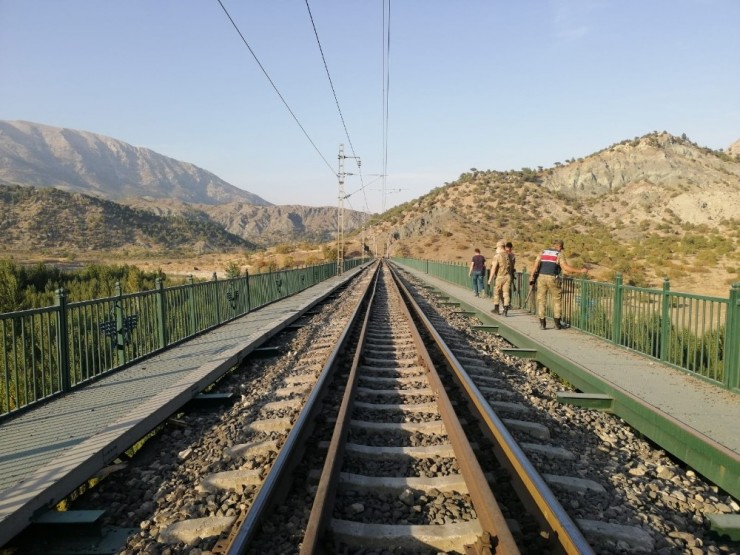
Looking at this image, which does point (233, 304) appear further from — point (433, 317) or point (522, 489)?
point (522, 489)

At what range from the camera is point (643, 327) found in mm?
10539

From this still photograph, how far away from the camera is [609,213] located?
111938 millimetres

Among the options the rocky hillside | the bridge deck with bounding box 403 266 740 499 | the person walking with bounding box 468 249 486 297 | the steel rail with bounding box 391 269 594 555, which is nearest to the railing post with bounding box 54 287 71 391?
the steel rail with bounding box 391 269 594 555

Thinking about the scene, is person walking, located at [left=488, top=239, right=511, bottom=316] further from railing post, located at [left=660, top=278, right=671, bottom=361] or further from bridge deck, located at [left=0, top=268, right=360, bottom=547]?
bridge deck, located at [left=0, top=268, right=360, bottom=547]

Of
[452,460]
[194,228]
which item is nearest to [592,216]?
[194,228]

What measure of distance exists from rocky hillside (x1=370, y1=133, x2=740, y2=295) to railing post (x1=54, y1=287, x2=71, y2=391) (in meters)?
35.9

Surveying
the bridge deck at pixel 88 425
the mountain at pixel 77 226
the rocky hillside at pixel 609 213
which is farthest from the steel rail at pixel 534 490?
the mountain at pixel 77 226

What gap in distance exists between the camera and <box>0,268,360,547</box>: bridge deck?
14.9 feet

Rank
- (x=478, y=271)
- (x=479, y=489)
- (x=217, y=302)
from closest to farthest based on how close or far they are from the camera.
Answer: (x=479, y=489), (x=217, y=302), (x=478, y=271)

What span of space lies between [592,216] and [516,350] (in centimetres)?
10952

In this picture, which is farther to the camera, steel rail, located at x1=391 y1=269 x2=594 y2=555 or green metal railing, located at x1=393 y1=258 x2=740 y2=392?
green metal railing, located at x1=393 y1=258 x2=740 y2=392

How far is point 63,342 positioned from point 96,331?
1.60 m

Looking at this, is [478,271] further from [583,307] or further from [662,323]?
[662,323]

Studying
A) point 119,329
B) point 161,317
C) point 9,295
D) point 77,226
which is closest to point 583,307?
point 161,317
